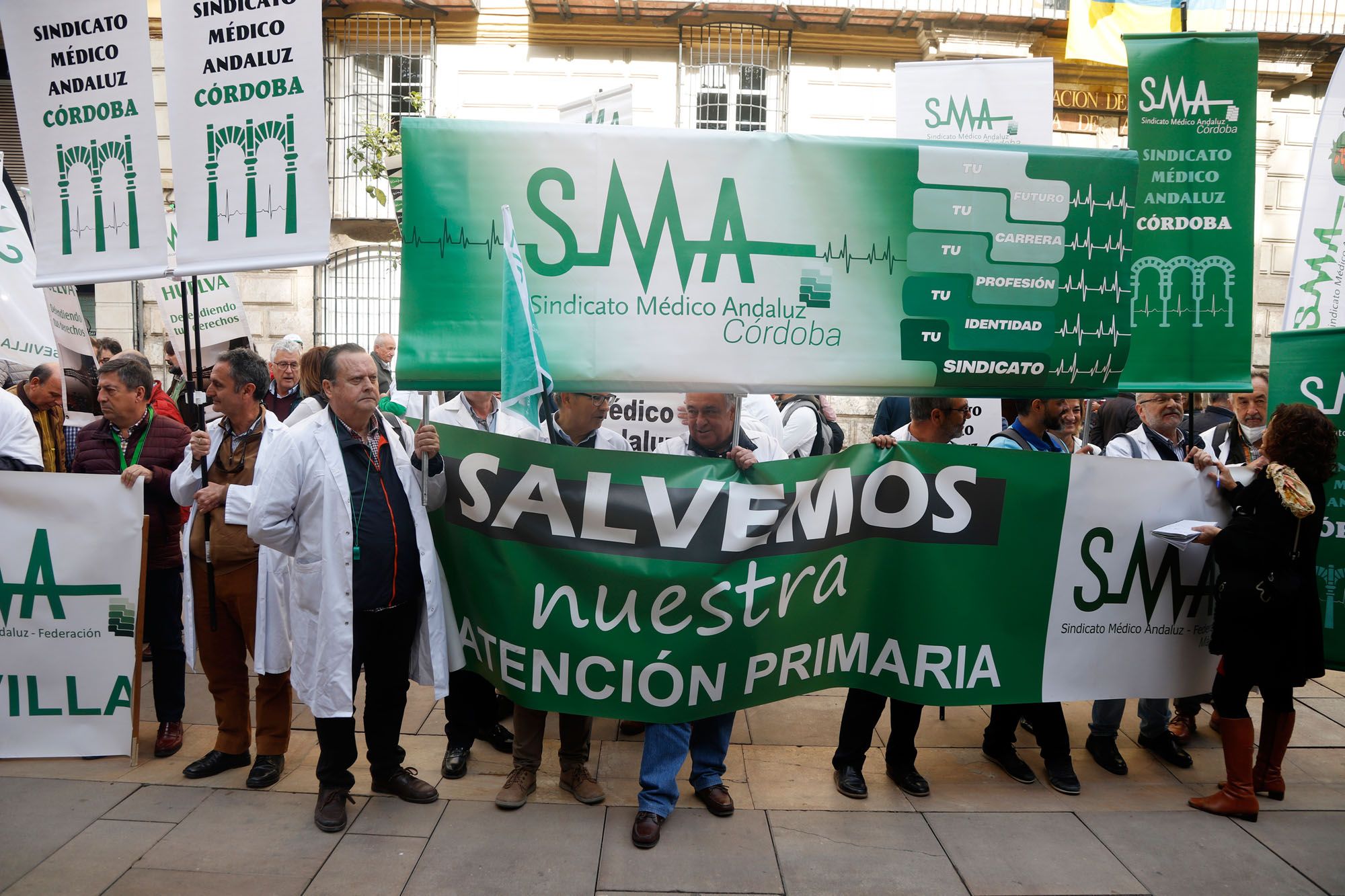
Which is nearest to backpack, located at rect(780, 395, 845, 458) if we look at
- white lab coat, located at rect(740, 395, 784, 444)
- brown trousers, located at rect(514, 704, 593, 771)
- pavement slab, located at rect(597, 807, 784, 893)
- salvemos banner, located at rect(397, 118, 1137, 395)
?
white lab coat, located at rect(740, 395, 784, 444)

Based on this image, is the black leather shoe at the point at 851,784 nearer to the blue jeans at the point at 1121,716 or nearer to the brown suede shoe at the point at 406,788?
the blue jeans at the point at 1121,716

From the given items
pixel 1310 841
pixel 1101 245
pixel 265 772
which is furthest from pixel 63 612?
pixel 1310 841

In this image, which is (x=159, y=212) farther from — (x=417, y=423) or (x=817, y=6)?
(x=817, y=6)

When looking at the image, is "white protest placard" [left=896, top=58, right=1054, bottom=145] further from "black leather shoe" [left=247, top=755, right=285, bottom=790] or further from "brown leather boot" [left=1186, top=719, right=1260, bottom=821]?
"black leather shoe" [left=247, top=755, right=285, bottom=790]

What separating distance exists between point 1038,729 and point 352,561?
11.0 ft

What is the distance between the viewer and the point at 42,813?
4.35 m

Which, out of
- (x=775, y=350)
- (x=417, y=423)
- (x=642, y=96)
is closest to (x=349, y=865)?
(x=417, y=423)

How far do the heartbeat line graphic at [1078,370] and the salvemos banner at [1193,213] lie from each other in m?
0.47

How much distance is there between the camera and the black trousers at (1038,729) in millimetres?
4914

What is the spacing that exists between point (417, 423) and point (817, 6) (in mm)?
11597

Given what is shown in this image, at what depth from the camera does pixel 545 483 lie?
440 centimetres

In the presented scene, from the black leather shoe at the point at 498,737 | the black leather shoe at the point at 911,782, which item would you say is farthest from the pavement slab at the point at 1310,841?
the black leather shoe at the point at 498,737

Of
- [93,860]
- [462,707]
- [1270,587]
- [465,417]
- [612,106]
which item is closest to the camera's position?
[93,860]

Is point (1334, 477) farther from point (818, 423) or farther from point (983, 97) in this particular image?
point (983, 97)
